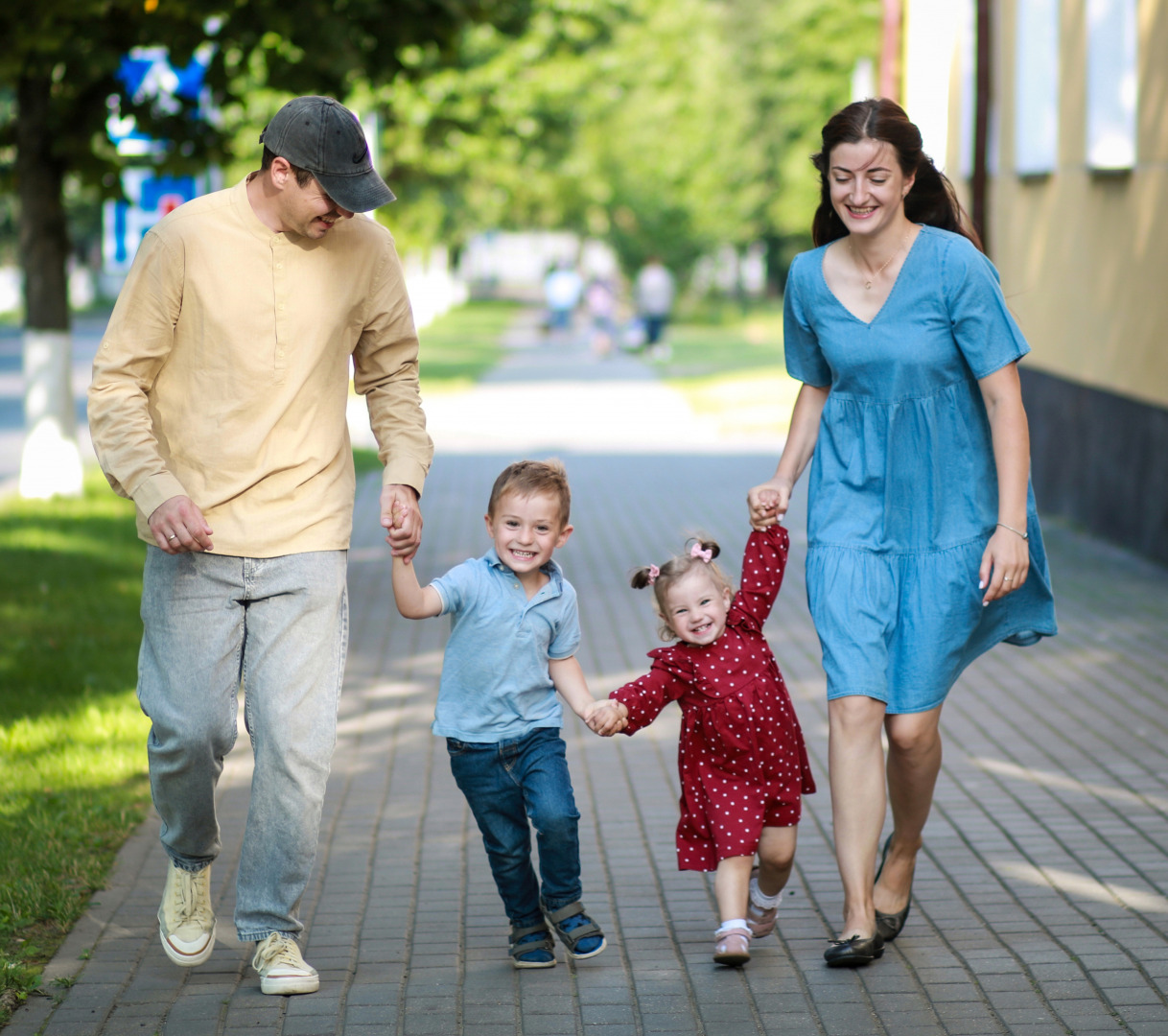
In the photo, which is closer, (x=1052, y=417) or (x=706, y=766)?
(x=706, y=766)

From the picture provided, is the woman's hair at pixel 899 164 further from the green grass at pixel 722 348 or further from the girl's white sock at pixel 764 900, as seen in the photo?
the green grass at pixel 722 348

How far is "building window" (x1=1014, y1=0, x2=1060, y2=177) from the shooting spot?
14.7 meters

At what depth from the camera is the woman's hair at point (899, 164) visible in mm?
4098

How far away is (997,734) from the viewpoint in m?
6.75

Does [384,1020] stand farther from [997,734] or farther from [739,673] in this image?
[997,734]

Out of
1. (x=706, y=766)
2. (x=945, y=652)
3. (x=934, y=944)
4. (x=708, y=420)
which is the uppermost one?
(x=945, y=652)

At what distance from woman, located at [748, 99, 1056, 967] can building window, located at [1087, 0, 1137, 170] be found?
8848mm

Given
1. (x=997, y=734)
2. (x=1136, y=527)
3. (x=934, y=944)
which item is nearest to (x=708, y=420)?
(x=1136, y=527)

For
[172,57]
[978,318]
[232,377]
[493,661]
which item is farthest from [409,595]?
[172,57]

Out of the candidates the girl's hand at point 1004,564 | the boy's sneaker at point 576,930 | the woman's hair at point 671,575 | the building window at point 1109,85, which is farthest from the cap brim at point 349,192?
the building window at point 1109,85

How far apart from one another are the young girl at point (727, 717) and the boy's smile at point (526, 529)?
26 centimetres

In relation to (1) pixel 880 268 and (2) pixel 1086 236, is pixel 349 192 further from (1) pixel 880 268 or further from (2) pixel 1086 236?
(2) pixel 1086 236

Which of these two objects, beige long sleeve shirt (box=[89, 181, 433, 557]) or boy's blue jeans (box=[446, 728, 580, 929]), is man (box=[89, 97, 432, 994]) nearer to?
beige long sleeve shirt (box=[89, 181, 433, 557])

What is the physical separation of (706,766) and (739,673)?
0.83 ft
